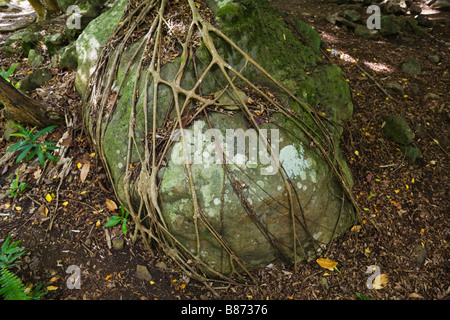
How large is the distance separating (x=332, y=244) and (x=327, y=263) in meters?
0.23

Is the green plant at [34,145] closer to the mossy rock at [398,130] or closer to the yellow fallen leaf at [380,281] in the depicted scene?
the yellow fallen leaf at [380,281]

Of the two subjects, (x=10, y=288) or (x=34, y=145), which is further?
(x=34, y=145)

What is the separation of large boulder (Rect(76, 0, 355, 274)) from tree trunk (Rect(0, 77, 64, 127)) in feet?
3.21

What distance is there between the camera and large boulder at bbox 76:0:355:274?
2.69m

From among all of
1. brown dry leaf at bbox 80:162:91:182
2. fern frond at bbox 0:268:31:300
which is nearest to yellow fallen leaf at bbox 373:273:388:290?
fern frond at bbox 0:268:31:300

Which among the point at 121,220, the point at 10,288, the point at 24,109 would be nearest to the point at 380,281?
the point at 121,220

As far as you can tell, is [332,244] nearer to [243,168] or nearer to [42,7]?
[243,168]

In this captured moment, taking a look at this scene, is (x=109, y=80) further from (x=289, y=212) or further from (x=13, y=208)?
(x=289, y=212)

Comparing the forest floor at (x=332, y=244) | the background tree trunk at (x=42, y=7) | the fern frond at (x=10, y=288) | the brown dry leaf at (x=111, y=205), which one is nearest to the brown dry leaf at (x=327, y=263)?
the forest floor at (x=332, y=244)

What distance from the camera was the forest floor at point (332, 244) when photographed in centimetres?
274

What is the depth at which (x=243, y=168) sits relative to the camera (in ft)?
8.93

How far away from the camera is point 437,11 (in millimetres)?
7016

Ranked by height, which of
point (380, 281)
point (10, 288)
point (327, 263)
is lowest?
point (380, 281)

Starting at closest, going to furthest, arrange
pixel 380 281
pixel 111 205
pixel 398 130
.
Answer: pixel 380 281
pixel 111 205
pixel 398 130
